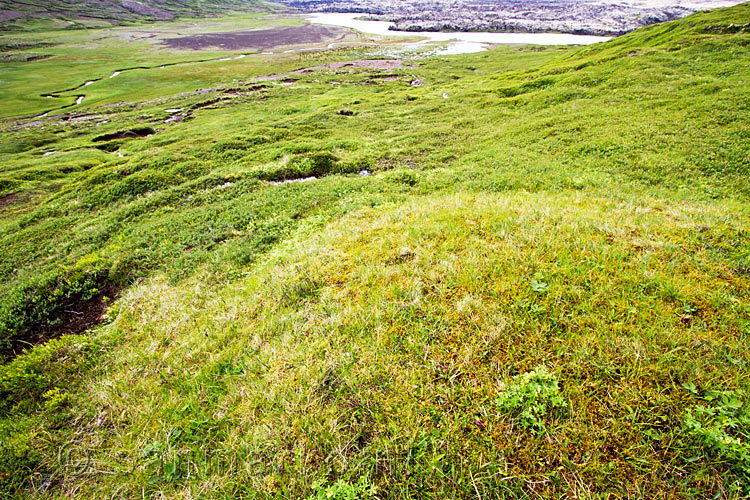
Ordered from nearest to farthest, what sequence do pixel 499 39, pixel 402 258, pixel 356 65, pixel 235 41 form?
pixel 402 258
pixel 356 65
pixel 499 39
pixel 235 41

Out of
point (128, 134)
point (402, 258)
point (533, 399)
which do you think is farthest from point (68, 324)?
point (128, 134)

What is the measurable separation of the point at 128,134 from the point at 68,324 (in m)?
58.6

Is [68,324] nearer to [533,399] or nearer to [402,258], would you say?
[402,258]

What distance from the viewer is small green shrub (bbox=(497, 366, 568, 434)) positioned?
378cm

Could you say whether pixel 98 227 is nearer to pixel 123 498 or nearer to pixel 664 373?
pixel 123 498

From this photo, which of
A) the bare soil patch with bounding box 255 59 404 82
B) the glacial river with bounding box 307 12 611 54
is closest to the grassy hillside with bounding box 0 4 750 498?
the bare soil patch with bounding box 255 59 404 82

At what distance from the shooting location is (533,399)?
154 inches

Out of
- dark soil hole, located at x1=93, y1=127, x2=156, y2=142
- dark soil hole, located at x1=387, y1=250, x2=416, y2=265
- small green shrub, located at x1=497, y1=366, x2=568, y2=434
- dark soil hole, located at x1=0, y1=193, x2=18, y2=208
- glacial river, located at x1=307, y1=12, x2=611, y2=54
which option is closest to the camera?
small green shrub, located at x1=497, y1=366, x2=568, y2=434

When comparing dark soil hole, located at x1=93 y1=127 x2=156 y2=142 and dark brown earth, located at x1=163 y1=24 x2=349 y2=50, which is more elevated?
dark brown earth, located at x1=163 y1=24 x2=349 y2=50

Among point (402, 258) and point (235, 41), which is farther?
A: point (235, 41)

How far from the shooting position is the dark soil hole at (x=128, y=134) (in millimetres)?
51569

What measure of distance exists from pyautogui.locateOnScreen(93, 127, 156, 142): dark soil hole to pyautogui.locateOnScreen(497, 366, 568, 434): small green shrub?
66.4 meters

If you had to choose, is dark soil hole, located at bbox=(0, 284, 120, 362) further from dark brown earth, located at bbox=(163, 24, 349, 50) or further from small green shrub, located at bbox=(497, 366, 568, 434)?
dark brown earth, located at bbox=(163, 24, 349, 50)

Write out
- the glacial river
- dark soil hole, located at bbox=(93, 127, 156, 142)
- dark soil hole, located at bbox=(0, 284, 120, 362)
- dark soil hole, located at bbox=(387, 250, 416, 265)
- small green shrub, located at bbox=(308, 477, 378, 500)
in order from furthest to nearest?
the glacial river < dark soil hole, located at bbox=(93, 127, 156, 142) < dark soil hole, located at bbox=(0, 284, 120, 362) < dark soil hole, located at bbox=(387, 250, 416, 265) < small green shrub, located at bbox=(308, 477, 378, 500)
